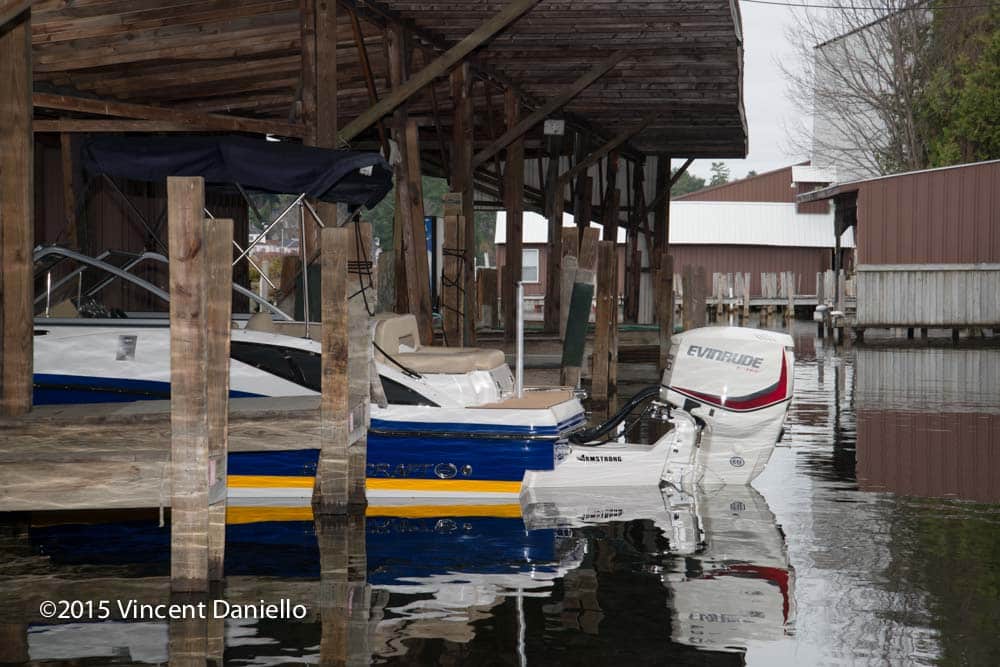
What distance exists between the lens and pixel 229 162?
10.9 m

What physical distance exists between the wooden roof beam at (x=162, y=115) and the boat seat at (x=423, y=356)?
12.6 feet

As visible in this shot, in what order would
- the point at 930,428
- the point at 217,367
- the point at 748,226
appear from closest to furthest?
1. the point at 217,367
2. the point at 930,428
3. the point at 748,226

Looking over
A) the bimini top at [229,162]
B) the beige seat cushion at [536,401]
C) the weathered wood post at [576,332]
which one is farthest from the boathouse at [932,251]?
the bimini top at [229,162]

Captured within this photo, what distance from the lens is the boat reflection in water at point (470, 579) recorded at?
6707 millimetres

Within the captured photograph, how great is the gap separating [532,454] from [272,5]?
674cm

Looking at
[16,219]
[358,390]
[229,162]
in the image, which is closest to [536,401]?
[358,390]

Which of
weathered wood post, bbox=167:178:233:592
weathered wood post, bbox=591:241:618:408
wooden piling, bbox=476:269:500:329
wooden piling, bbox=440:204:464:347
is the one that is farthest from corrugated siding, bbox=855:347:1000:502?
wooden piling, bbox=476:269:500:329

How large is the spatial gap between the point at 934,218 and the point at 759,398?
25.1 metres

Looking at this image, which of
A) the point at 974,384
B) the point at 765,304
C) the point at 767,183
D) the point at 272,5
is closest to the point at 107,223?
the point at 272,5

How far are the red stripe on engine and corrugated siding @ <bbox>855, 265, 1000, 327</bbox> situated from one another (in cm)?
2446

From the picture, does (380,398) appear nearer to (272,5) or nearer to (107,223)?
(272,5)

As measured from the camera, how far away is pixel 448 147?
2409 centimetres

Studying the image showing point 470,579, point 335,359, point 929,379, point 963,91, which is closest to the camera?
point 470,579

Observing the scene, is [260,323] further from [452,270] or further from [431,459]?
[452,270]
